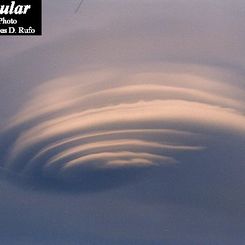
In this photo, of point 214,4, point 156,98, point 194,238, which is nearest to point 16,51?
point 156,98

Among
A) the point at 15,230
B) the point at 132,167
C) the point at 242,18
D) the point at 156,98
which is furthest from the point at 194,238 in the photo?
the point at 242,18

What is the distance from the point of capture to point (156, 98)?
2.43 metres

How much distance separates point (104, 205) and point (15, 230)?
0.41 meters

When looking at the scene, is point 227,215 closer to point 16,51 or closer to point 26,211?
point 26,211

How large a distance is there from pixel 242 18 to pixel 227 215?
2.83ft

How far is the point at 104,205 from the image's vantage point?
8.08 ft

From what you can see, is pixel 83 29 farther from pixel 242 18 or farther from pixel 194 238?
pixel 194 238

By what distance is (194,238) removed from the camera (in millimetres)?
2461

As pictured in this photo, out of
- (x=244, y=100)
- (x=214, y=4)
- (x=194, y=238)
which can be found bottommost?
(x=194, y=238)

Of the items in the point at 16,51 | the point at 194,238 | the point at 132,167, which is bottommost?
the point at 194,238

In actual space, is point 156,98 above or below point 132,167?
above

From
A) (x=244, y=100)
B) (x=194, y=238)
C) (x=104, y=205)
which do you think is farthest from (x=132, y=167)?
(x=244, y=100)

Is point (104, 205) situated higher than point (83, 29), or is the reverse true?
point (83, 29)

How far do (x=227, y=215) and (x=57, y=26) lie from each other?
1116mm
